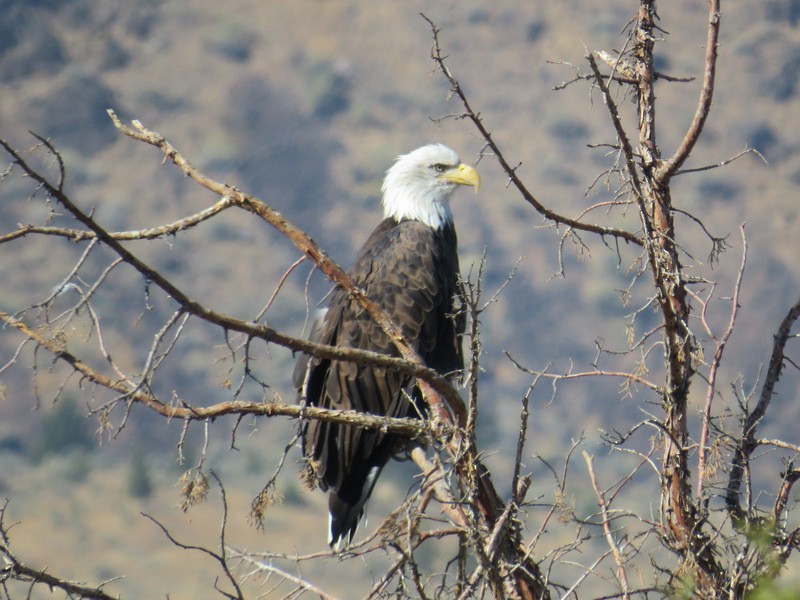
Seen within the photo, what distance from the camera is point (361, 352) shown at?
11.5 feet

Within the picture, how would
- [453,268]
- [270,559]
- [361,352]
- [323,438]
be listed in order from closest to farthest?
[361,352] → [270,559] → [323,438] → [453,268]

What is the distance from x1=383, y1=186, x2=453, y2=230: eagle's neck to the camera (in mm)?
7289

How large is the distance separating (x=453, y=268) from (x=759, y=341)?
44.9m

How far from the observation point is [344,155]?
6153cm

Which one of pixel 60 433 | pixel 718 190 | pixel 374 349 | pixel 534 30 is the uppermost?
pixel 534 30

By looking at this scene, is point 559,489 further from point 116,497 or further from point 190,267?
point 190,267

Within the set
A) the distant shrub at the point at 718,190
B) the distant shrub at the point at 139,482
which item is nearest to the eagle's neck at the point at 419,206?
the distant shrub at the point at 139,482

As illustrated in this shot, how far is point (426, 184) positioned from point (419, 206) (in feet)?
0.68

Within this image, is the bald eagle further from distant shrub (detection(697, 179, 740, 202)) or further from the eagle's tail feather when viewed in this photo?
distant shrub (detection(697, 179, 740, 202))

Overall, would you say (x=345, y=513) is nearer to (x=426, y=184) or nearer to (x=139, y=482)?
(x=426, y=184)

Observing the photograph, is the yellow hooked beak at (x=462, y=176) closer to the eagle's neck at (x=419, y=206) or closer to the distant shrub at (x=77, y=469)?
the eagle's neck at (x=419, y=206)

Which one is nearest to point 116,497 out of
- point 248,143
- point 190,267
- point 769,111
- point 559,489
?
point 190,267

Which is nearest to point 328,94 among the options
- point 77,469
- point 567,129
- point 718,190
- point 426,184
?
point 567,129

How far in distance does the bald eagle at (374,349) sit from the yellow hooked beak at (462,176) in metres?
0.60
